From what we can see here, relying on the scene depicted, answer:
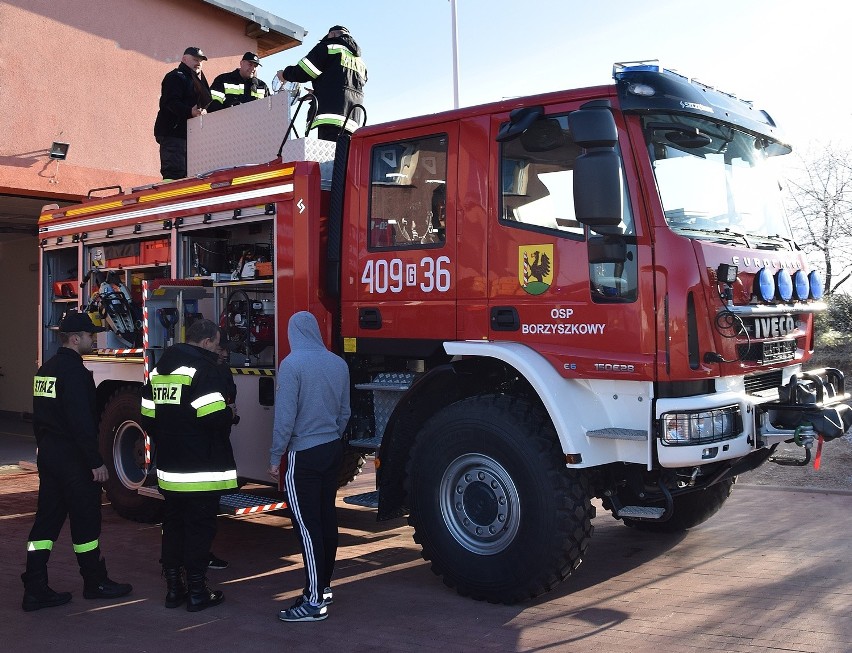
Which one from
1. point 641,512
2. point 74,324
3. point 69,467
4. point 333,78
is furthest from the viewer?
point 333,78

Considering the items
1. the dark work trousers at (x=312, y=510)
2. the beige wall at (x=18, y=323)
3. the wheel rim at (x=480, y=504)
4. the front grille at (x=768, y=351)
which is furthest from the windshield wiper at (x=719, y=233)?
the beige wall at (x=18, y=323)

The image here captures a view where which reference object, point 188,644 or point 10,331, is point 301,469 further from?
point 10,331

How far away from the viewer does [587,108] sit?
16.1 feet

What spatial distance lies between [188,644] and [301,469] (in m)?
1.10

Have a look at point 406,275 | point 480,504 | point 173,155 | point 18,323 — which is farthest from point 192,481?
point 18,323

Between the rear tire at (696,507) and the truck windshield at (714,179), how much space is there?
206 centimetres

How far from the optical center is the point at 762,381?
5.40 metres

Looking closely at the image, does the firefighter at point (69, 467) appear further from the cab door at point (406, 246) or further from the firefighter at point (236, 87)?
the firefighter at point (236, 87)

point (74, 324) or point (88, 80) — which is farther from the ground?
point (88, 80)

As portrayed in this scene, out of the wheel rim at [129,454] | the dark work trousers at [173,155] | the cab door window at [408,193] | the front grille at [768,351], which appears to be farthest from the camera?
the dark work trousers at [173,155]

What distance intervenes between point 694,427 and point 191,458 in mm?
2900

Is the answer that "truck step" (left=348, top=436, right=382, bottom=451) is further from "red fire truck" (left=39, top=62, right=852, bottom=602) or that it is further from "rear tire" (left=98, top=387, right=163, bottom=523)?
"rear tire" (left=98, top=387, right=163, bottom=523)

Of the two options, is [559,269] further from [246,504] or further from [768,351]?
[246,504]

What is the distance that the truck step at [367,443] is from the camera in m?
6.08
